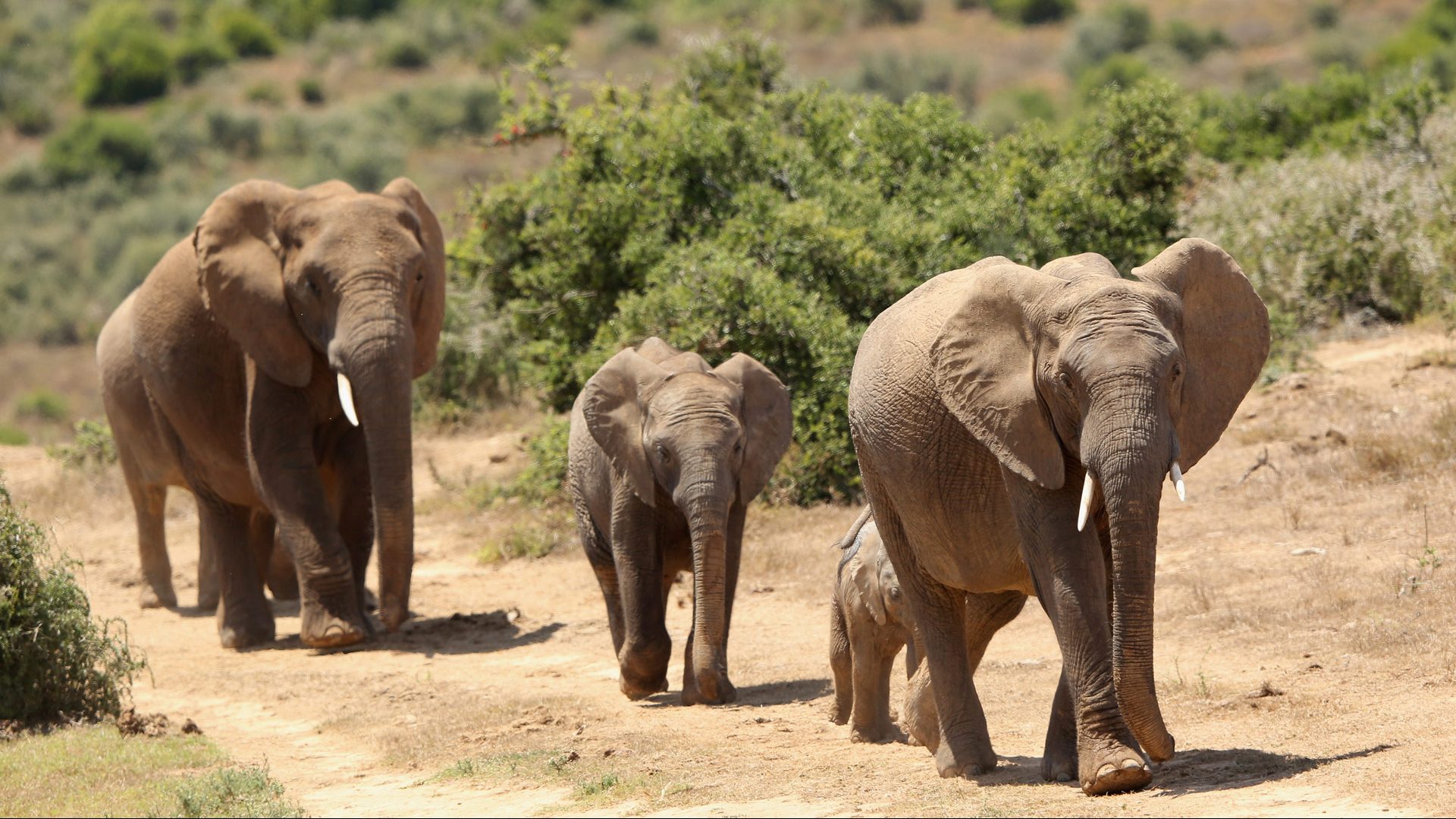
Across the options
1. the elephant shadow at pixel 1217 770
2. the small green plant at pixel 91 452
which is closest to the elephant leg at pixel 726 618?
the elephant shadow at pixel 1217 770

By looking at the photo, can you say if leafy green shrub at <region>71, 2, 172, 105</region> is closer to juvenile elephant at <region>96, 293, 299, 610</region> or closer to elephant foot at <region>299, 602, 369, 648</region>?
juvenile elephant at <region>96, 293, 299, 610</region>

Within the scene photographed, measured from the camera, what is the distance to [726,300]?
15.2 metres

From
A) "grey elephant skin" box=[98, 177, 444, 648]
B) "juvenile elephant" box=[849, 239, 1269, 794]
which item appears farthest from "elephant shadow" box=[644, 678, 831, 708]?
"grey elephant skin" box=[98, 177, 444, 648]

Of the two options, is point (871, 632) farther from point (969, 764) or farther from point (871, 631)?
point (969, 764)

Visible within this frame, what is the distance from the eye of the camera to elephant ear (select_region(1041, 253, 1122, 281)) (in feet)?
22.8

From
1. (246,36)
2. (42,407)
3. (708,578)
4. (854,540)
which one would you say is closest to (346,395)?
(708,578)

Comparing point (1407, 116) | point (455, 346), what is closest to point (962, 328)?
point (455, 346)

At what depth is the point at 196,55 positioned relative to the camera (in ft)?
214

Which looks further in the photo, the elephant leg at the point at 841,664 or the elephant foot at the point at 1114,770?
the elephant leg at the point at 841,664

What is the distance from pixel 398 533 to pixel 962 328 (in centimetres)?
592

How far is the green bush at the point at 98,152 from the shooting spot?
53.5 meters

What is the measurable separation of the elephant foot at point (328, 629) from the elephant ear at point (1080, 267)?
668 cm

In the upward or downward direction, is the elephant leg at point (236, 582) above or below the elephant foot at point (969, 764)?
below

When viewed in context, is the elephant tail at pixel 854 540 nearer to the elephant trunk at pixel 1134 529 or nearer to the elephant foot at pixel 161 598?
the elephant trunk at pixel 1134 529
